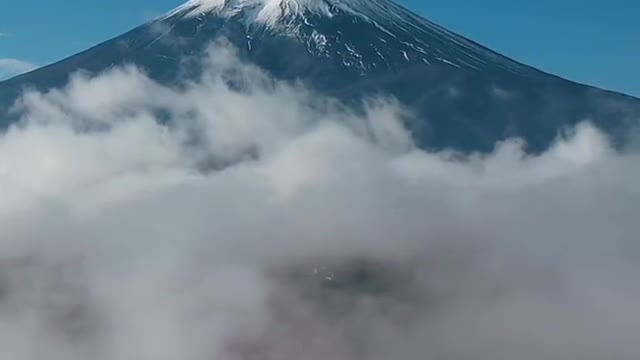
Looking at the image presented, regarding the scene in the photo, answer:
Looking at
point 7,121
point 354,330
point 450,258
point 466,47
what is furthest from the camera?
point 7,121

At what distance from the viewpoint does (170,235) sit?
112 metres

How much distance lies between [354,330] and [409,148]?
182ft

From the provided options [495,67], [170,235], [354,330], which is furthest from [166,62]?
[354,330]

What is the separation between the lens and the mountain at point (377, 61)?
10619 cm

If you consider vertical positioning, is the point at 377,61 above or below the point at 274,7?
below

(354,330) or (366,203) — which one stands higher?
(366,203)

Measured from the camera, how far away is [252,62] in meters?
112

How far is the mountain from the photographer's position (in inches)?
4181

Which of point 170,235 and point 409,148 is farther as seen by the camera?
point 409,148

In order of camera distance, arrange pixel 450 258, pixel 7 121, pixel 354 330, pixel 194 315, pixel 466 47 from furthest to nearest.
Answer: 1. pixel 7 121
2. pixel 466 47
3. pixel 450 258
4. pixel 194 315
5. pixel 354 330

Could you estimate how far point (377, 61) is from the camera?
350 ft

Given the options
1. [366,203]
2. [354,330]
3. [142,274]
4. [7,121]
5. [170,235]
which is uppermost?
[7,121]

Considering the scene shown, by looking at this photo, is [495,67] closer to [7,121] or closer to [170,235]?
[170,235]

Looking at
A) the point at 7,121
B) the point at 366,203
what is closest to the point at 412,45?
the point at 366,203
